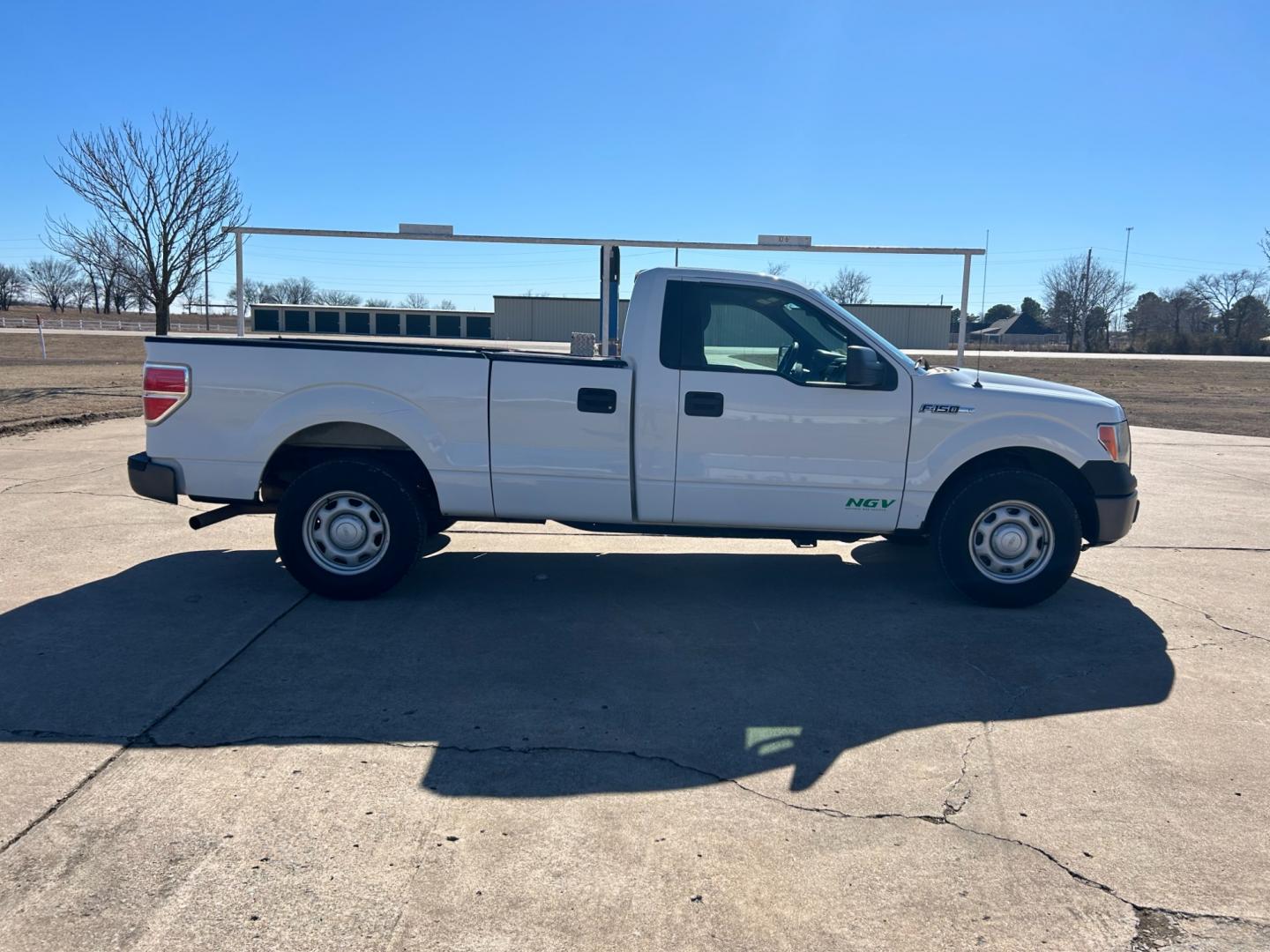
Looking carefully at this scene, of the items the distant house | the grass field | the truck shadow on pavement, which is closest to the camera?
the truck shadow on pavement

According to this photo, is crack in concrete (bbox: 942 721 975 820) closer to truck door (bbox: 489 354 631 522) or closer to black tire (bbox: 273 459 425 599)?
truck door (bbox: 489 354 631 522)

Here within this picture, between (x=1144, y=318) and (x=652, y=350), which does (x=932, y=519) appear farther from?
(x=1144, y=318)

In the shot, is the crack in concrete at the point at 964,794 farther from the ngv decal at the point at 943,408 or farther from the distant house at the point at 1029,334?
the distant house at the point at 1029,334

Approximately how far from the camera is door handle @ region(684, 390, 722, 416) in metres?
5.70

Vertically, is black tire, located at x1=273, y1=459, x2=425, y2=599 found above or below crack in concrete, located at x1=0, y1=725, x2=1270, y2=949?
above

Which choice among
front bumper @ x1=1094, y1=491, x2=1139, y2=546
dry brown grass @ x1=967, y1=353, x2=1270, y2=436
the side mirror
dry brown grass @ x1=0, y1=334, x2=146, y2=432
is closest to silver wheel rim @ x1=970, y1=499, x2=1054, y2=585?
front bumper @ x1=1094, y1=491, x2=1139, y2=546

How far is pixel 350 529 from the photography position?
5797 mm

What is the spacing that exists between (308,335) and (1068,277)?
6745cm

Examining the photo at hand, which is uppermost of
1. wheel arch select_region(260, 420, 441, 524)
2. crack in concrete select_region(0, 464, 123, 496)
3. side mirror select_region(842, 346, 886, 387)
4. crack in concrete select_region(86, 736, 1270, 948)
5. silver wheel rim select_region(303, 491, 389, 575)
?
side mirror select_region(842, 346, 886, 387)

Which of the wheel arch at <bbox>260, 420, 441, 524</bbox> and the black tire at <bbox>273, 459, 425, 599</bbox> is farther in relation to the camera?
the wheel arch at <bbox>260, 420, 441, 524</bbox>

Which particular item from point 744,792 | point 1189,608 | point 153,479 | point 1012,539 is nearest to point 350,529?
point 153,479

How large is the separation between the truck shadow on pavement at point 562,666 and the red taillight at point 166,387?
3.86 ft

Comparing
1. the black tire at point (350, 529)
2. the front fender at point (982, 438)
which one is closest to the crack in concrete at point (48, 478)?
the black tire at point (350, 529)

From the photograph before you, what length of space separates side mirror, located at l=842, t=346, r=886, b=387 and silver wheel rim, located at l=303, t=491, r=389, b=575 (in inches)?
116
